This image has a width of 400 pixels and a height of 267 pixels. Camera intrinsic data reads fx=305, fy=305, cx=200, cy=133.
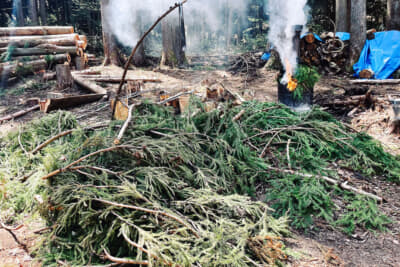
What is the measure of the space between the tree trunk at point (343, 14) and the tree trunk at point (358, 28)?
1699 mm

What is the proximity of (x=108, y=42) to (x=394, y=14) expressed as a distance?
31.3ft

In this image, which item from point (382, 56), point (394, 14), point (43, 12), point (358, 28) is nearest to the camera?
point (382, 56)

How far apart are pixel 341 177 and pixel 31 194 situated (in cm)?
316

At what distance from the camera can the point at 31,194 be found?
271 cm

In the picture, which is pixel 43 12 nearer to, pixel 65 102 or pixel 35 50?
pixel 35 50

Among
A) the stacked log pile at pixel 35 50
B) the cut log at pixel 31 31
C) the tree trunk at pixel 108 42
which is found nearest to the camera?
the stacked log pile at pixel 35 50

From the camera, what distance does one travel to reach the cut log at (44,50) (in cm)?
977

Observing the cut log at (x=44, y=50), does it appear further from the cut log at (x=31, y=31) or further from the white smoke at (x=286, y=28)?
the white smoke at (x=286, y=28)

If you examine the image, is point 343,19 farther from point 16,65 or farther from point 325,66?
point 16,65

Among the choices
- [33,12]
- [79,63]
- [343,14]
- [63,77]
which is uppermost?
[33,12]

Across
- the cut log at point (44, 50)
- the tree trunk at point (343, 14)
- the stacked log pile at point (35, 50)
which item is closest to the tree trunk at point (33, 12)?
the stacked log pile at point (35, 50)

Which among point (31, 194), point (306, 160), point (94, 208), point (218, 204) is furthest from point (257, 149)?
point (31, 194)

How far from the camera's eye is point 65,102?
20.7 feet

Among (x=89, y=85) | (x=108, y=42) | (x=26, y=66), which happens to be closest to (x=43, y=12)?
(x=108, y=42)
